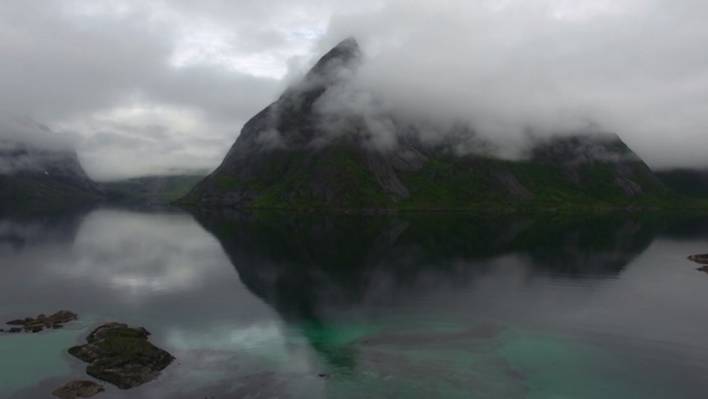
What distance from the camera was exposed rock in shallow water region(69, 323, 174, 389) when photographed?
56812 mm

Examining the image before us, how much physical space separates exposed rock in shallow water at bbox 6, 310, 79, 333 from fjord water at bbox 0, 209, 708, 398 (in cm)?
215

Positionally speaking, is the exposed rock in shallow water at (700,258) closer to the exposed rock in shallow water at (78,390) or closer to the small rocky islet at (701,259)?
the small rocky islet at (701,259)

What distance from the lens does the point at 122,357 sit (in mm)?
61531

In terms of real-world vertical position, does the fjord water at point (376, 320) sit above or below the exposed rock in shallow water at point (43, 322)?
below

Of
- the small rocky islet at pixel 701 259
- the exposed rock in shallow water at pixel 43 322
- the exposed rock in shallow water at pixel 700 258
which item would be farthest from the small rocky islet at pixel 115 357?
the exposed rock in shallow water at pixel 700 258

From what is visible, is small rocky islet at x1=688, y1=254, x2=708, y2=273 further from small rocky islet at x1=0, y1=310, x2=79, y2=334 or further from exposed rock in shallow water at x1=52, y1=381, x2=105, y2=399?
small rocky islet at x1=0, y1=310, x2=79, y2=334

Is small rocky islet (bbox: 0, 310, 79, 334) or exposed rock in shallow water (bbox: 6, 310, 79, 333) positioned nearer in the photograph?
small rocky islet (bbox: 0, 310, 79, 334)

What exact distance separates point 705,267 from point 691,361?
9436cm

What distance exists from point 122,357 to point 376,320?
37.7 meters

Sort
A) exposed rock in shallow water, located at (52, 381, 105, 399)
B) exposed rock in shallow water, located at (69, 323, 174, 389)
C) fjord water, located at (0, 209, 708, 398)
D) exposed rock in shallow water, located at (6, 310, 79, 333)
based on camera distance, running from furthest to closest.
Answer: exposed rock in shallow water, located at (6, 310, 79, 333) → fjord water, located at (0, 209, 708, 398) → exposed rock in shallow water, located at (69, 323, 174, 389) → exposed rock in shallow water, located at (52, 381, 105, 399)

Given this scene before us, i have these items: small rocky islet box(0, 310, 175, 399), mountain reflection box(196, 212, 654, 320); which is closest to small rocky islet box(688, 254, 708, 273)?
mountain reflection box(196, 212, 654, 320)

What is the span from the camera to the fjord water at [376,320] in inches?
2251

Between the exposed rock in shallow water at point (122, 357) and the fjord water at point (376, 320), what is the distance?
171 cm

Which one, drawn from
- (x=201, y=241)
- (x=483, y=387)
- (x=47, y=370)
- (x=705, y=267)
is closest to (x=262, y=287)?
(x=47, y=370)
